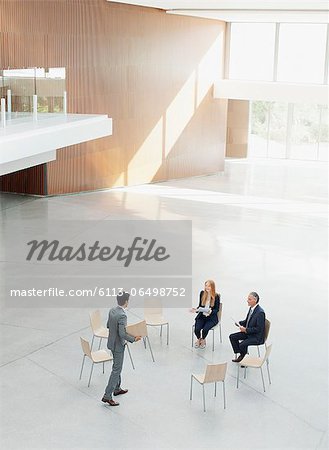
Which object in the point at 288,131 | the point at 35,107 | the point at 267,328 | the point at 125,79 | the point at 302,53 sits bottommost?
the point at 267,328

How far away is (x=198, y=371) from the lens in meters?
9.19

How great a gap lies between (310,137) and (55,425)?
79.9ft

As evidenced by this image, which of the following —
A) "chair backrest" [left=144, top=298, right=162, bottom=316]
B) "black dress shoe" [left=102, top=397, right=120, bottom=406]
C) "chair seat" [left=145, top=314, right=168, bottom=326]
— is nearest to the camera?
"black dress shoe" [left=102, top=397, right=120, bottom=406]

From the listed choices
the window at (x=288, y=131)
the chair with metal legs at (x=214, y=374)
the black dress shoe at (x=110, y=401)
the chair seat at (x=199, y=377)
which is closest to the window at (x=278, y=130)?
the window at (x=288, y=131)

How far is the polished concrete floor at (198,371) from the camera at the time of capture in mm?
7598

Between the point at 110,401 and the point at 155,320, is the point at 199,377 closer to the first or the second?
the point at 110,401

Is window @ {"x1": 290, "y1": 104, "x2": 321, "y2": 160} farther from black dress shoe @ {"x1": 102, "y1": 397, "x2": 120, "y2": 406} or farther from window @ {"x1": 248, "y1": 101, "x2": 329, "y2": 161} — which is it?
black dress shoe @ {"x1": 102, "y1": 397, "x2": 120, "y2": 406}

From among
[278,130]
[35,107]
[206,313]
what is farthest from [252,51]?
[206,313]

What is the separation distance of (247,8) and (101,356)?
1452cm

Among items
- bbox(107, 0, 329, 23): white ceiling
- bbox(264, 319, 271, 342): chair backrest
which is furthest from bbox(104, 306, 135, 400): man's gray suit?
bbox(107, 0, 329, 23): white ceiling

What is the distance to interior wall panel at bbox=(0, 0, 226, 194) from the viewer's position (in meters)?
18.5

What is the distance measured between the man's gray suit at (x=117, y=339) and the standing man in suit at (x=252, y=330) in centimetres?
193

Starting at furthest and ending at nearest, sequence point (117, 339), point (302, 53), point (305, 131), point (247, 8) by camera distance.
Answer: point (305, 131) < point (302, 53) < point (247, 8) < point (117, 339)

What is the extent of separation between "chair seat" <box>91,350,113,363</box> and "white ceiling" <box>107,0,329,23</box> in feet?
38.3
